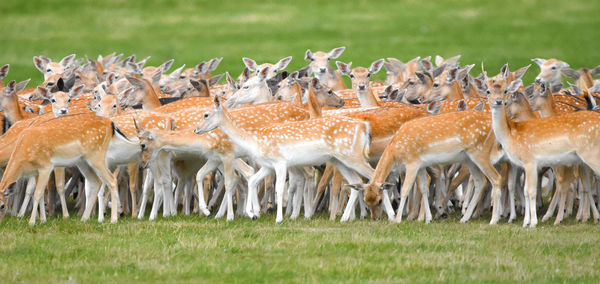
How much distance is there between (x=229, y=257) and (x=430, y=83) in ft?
20.7

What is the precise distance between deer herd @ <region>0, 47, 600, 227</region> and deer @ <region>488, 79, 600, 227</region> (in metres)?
0.01

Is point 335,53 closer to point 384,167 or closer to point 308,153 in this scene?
point 308,153

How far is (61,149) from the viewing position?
10.6 m

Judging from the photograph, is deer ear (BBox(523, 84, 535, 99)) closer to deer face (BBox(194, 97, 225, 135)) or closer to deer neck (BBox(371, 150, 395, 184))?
deer neck (BBox(371, 150, 395, 184))

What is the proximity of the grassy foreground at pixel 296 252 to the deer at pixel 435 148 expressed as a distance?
40 centimetres

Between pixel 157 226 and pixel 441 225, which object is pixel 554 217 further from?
pixel 157 226

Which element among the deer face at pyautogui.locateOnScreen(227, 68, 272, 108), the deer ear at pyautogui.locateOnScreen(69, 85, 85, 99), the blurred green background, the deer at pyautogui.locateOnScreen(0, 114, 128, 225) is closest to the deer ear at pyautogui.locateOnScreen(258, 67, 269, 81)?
the deer face at pyautogui.locateOnScreen(227, 68, 272, 108)

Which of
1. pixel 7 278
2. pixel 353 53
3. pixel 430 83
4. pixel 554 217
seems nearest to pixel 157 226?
pixel 7 278

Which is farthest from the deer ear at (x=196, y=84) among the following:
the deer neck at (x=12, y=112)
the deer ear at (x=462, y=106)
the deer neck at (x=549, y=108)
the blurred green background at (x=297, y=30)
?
the blurred green background at (x=297, y=30)

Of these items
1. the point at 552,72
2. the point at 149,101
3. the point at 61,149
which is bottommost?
the point at 552,72

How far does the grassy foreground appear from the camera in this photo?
26.9ft

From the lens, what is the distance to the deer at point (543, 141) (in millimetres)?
10211

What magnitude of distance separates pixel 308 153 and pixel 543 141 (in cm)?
233

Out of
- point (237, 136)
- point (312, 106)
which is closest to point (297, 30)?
point (312, 106)
